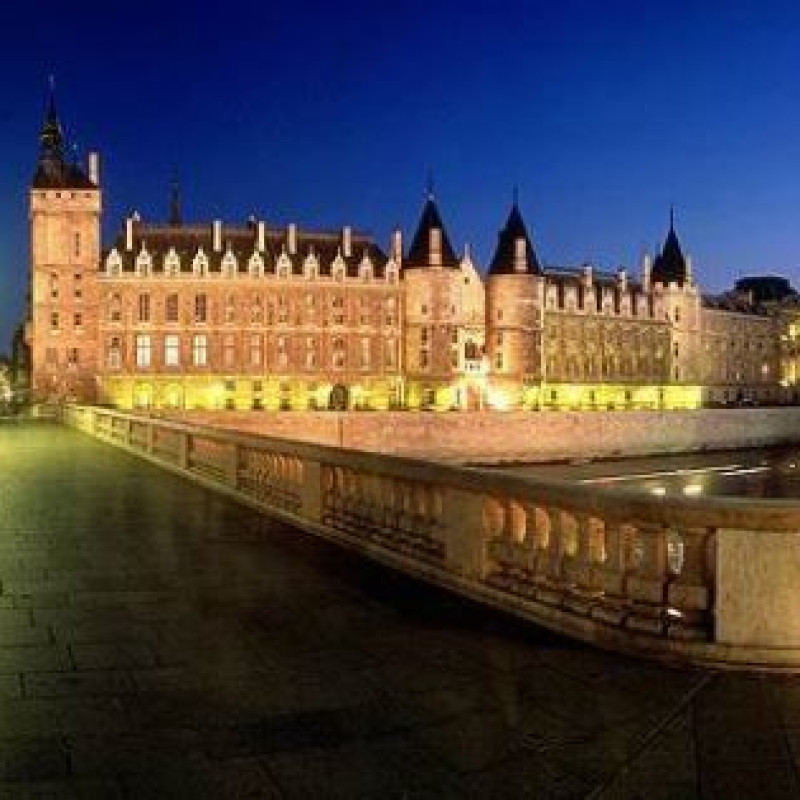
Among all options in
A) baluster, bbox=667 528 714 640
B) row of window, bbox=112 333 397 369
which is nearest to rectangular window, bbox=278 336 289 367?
row of window, bbox=112 333 397 369

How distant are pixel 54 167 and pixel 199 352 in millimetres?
22417

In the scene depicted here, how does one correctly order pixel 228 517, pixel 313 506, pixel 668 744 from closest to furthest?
pixel 668 744 → pixel 313 506 → pixel 228 517

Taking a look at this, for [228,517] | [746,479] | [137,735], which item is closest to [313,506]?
[228,517]

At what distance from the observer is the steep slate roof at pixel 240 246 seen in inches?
3814

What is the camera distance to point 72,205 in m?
94.7

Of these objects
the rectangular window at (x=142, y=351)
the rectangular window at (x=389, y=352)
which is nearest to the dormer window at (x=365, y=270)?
the rectangular window at (x=389, y=352)

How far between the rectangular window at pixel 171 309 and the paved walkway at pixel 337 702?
86.1 metres

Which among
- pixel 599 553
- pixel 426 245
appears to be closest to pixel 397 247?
pixel 426 245

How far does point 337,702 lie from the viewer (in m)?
5.45

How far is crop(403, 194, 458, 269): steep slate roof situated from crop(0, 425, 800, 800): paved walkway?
95.0 metres

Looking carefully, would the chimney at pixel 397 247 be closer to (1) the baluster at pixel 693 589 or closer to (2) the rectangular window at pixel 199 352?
(2) the rectangular window at pixel 199 352

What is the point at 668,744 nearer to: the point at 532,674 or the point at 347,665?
the point at 532,674

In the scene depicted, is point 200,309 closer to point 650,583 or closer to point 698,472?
point 698,472

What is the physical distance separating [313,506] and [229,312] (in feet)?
277
